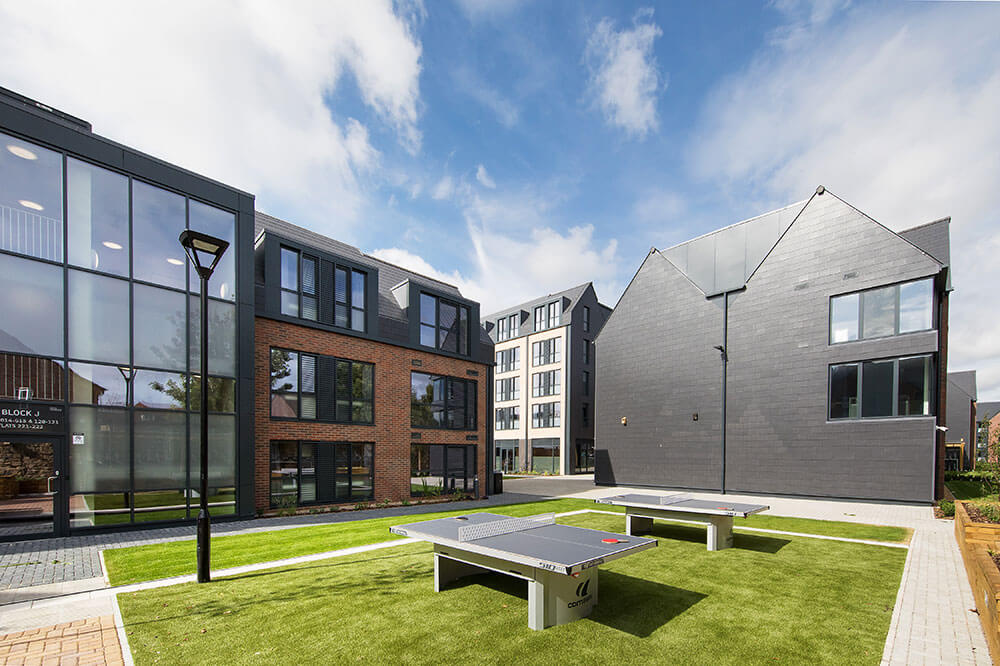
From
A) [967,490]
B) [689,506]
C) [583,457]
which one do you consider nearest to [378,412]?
[689,506]

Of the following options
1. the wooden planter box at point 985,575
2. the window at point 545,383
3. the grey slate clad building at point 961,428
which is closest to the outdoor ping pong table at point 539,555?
the wooden planter box at point 985,575

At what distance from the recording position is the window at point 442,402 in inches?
715

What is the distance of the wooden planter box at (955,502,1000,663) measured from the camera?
4445 millimetres

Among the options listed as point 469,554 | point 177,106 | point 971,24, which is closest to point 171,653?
point 469,554

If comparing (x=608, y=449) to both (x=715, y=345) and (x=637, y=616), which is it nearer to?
(x=715, y=345)

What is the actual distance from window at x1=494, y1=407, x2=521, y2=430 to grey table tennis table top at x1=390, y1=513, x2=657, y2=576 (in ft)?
108

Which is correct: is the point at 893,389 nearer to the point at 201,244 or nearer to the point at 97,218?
the point at 201,244

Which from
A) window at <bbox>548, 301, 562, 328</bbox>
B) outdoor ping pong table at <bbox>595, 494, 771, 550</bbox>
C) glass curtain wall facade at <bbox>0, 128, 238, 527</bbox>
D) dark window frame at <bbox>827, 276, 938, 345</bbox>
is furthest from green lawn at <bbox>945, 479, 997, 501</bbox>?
glass curtain wall facade at <bbox>0, 128, 238, 527</bbox>

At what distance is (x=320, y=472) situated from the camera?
14914mm

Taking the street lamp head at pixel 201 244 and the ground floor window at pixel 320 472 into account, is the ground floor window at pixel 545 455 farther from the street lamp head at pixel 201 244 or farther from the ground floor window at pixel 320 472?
the street lamp head at pixel 201 244

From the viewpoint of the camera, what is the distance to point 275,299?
1435cm

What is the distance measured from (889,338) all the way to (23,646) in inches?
913

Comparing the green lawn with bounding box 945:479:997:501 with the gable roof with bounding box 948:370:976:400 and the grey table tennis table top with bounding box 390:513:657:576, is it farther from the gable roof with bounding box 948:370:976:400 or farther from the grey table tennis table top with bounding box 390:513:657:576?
the gable roof with bounding box 948:370:976:400

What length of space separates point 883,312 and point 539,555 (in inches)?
748
